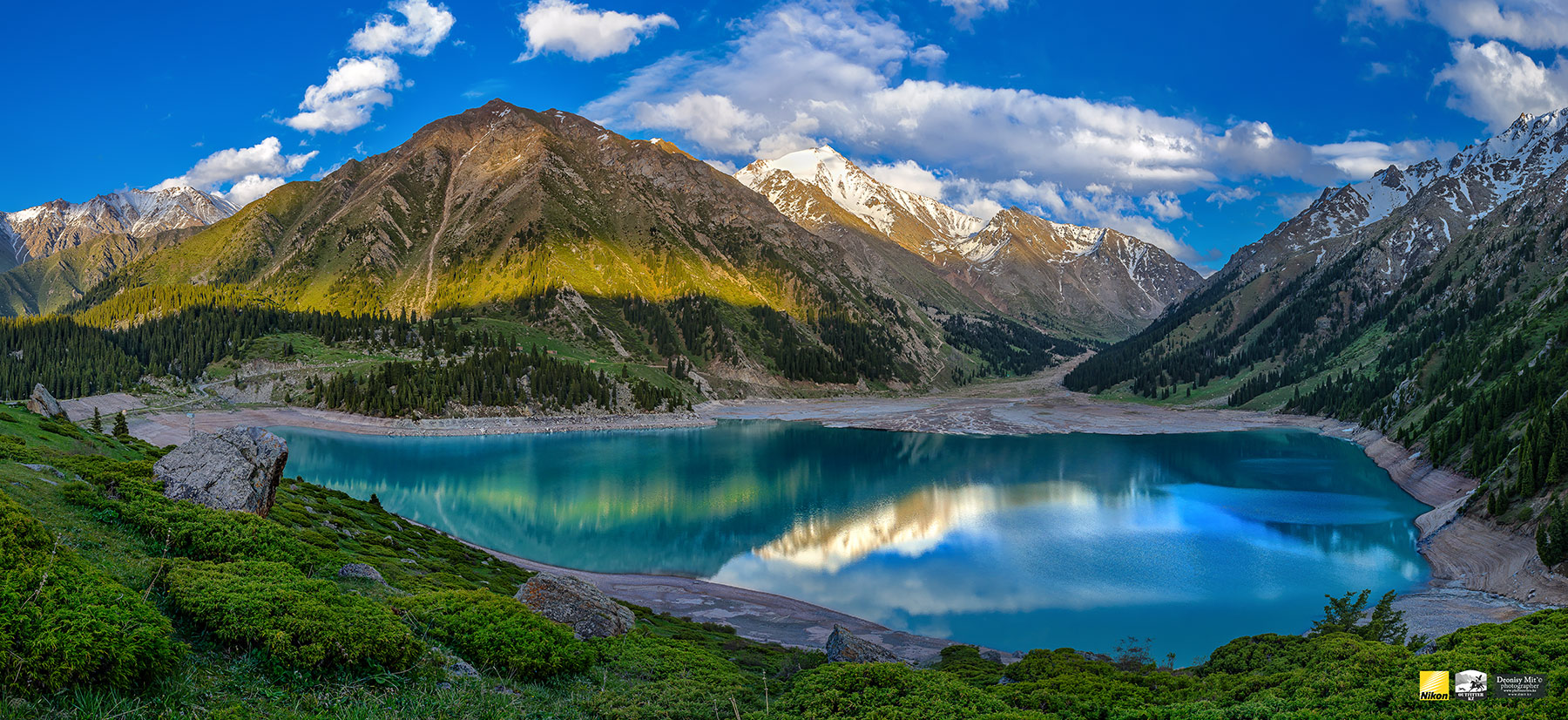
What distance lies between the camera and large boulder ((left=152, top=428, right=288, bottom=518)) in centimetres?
2058

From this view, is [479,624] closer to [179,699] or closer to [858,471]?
[179,699]

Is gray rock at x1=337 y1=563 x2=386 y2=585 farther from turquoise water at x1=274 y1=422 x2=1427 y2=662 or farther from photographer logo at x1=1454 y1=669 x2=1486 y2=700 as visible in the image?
photographer logo at x1=1454 y1=669 x2=1486 y2=700

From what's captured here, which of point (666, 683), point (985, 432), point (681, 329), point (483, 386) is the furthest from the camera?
point (681, 329)

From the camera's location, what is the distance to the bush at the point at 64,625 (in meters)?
8.82

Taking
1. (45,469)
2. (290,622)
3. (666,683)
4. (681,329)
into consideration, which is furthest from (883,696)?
(681,329)

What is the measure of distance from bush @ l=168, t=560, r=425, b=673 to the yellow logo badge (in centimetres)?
1903

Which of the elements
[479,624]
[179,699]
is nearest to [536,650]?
[479,624]

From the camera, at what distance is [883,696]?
1623 centimetres

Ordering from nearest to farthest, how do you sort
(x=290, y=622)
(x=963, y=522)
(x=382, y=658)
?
(x=290, y=622), (x=382, y=658), (x=963, y=522)

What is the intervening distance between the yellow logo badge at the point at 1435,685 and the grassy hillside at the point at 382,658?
8.4 inches

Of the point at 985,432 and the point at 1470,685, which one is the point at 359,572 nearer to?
the point at 1470,685

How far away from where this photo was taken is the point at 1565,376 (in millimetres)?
56938

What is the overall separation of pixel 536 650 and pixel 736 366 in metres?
168

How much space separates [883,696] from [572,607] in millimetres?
10098
